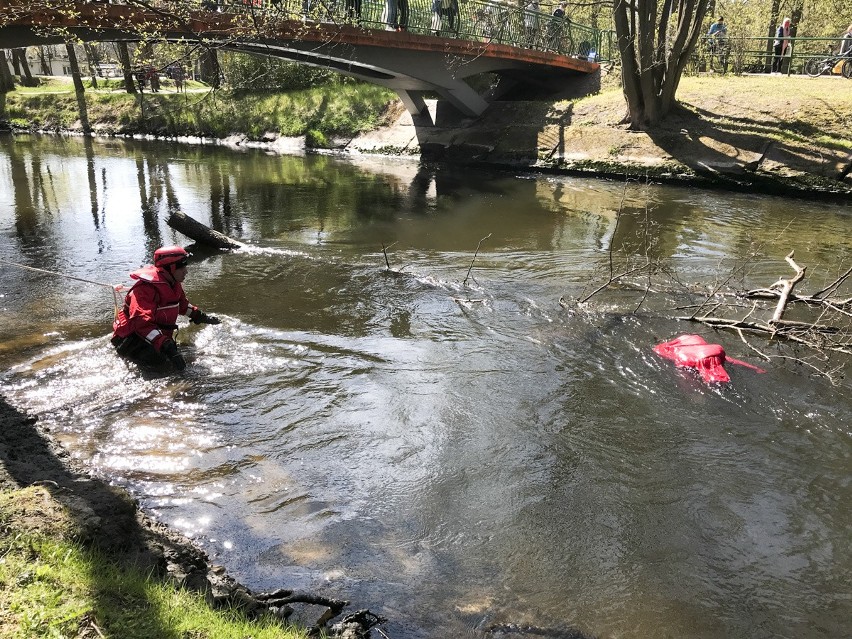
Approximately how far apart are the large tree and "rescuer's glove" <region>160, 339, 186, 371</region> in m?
15.9

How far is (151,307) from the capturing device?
22.3 feet

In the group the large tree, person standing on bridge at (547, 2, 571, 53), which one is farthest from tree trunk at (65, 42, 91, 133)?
the large tree

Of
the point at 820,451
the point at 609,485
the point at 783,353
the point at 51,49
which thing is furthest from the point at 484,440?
the point at 51,49

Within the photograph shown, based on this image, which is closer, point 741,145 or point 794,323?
point 794,323

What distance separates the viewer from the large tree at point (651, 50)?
754 inches

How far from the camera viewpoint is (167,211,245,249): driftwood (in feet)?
37.1

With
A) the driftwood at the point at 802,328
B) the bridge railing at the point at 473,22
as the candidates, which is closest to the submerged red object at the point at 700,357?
the driftwood at the point at 802,328

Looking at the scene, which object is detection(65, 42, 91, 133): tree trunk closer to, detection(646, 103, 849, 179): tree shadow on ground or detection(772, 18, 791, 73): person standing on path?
detection(646, 103, 849, 179): tree shadow on ground

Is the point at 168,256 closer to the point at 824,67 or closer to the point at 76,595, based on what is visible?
the point at 76,595

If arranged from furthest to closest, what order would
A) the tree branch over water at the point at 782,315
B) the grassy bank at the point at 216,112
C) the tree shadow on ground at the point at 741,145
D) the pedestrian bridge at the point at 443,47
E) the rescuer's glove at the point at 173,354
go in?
the grassy bank at the point at 216,112, the pedestrian bridge at the point at 443,47, the tree shadow on ground at the point at 741,145, the tree branch over water at the point at 782,315, the rescuer's glove at the point at 173,354

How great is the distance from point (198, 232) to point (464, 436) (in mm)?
7351

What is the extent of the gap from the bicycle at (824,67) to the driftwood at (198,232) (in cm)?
2117

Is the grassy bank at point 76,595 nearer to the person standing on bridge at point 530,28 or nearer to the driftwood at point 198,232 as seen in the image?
the driftwood at point 198,232

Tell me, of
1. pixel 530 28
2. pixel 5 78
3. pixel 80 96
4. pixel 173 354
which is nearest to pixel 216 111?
pixel 80 96
